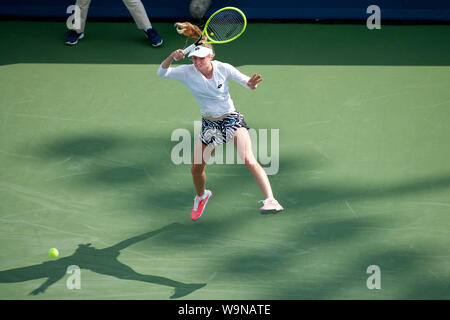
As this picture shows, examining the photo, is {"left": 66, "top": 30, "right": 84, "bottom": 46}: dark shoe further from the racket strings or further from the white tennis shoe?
the white tennis shoe

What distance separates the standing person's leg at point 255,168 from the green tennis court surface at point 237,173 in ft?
1.51

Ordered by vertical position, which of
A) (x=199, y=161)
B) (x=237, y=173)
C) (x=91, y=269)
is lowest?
(x=91, y=269)

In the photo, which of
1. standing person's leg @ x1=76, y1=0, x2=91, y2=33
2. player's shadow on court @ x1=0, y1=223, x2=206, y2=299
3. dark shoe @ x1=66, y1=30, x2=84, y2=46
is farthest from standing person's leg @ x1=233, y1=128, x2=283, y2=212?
standing person's leg @ x1=76, y1=0, x2=91, y2=33

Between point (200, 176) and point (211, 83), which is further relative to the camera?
point (200, 176)

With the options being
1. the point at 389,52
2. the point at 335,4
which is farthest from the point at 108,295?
the point at 335,4

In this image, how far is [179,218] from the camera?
6.23 m

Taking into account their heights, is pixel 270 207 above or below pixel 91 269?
above

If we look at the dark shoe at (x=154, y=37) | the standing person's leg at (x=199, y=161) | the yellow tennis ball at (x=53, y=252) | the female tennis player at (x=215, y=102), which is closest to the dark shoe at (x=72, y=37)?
the dark shoe at (x=154, y=37)

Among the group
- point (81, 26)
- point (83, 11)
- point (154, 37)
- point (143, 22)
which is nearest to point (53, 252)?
point (154, 37)

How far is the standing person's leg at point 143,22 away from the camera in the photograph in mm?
9234

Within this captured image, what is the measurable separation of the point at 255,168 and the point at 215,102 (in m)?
0.69

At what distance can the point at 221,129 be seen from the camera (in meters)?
5.77

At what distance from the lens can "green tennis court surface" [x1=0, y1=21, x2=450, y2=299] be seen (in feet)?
18.2

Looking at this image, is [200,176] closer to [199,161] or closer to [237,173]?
[199,161]
